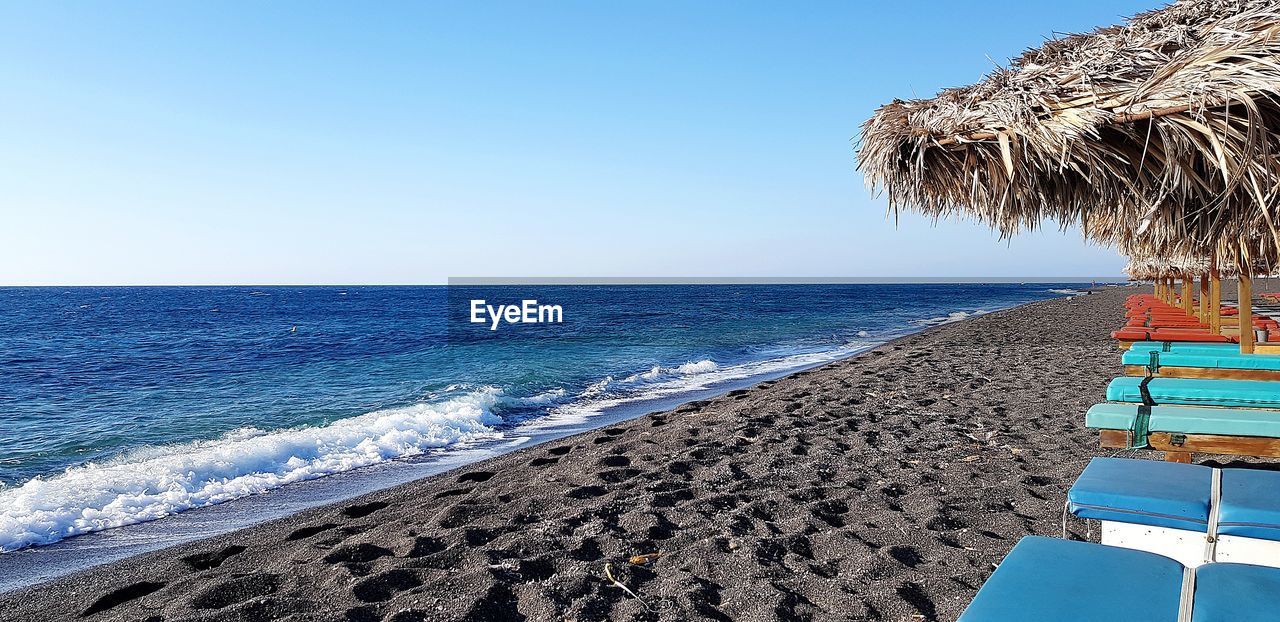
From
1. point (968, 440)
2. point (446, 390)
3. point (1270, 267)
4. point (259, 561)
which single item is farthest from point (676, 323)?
point (259, 561)

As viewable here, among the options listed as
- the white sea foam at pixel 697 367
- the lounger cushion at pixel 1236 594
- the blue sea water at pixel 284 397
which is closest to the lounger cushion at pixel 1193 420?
the lounger cushion at pixel 1236 594

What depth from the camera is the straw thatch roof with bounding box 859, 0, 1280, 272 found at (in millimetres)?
2518

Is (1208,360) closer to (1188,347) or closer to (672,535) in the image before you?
(1188,347)

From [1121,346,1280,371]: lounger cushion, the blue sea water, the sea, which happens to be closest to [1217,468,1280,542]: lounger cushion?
[1121,346,1280,371]: lounger cushion

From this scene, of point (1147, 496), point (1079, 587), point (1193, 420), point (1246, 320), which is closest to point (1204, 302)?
point (1246, 320)

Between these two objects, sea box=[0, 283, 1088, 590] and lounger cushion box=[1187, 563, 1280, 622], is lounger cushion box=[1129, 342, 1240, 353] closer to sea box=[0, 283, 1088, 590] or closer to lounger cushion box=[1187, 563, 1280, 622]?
lounger cushion box=[1187, 563, 1280, 622]

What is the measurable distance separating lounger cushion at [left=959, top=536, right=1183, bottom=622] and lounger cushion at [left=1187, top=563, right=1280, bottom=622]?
6 centimetres

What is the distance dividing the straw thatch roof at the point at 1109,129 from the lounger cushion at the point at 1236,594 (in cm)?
126

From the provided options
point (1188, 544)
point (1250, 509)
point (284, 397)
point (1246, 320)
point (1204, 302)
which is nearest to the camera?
point (1250, 509)

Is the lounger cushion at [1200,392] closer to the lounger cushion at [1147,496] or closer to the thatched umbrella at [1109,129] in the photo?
the thatched umbrella at [1109,129]

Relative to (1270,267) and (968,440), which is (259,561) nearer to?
(968,440)

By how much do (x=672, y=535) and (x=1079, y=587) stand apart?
2.35m

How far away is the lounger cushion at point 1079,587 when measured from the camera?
1773mm

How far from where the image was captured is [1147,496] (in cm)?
268
